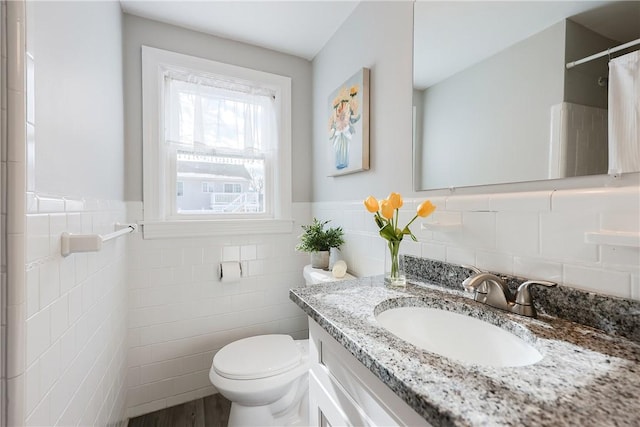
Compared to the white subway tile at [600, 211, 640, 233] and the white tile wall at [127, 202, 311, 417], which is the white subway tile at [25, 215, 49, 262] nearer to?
the white tile wall at [127, 202, 311, 417]

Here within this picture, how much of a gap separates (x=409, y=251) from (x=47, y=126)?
1203 mm

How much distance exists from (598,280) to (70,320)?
1.36m

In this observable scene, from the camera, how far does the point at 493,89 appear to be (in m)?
0.89

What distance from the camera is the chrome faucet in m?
0.71

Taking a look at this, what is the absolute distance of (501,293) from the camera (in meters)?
0.76

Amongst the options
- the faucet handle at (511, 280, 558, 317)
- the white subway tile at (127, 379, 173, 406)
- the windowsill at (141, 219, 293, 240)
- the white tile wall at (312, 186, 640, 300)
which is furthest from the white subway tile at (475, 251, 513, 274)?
the white subway tile at (127, 379, 173, 406)

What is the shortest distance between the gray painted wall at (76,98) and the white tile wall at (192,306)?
0.52m

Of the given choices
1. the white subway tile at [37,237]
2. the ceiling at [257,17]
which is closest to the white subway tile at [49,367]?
the white subway tile at [37,237]

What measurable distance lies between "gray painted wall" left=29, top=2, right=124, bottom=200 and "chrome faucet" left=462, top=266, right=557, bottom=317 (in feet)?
3.54

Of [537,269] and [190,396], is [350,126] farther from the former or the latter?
[190,396]

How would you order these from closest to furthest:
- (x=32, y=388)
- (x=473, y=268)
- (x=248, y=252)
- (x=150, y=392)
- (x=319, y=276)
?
(x=32, y=388), (x=473, y=268), (x=319, y=276), (x=150, y=392), (x=248, y=252)

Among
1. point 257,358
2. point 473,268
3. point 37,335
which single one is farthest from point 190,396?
point 473,268

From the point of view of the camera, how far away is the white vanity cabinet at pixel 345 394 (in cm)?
53
